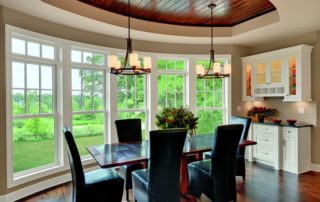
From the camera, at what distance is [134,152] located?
2818 millimetres

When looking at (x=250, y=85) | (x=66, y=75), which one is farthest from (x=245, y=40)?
(x=66, y=75)

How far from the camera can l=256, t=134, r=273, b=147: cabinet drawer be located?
4.61 metres

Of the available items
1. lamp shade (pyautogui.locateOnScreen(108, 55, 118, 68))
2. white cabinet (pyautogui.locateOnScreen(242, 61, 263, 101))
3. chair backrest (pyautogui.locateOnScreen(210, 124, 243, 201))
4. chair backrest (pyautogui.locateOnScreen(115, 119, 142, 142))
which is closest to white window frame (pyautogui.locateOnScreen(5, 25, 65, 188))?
chair backrest (pyautogui.locateOnScreen(115, 119, 142, 142))

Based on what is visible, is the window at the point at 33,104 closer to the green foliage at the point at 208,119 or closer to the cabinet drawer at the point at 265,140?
the green foliage at the point at 208,119

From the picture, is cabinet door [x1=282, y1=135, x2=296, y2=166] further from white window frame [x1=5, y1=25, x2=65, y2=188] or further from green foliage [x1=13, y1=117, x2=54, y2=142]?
green foliage [x1=13, y1=117, x2=54, y2=142]

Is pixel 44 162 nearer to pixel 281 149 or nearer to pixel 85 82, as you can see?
pixel 85 82

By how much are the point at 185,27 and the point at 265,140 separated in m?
2.92

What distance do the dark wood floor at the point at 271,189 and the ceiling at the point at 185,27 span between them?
8.95 ft

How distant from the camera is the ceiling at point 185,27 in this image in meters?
3.17

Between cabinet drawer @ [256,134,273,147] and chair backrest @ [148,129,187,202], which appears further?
cabinet drawer @ [256,134,273,147]

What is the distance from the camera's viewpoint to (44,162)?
12.5ft

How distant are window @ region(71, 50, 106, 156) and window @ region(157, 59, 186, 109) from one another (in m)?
1.35

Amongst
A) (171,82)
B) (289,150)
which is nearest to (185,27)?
(171,82)

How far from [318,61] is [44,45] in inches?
199
